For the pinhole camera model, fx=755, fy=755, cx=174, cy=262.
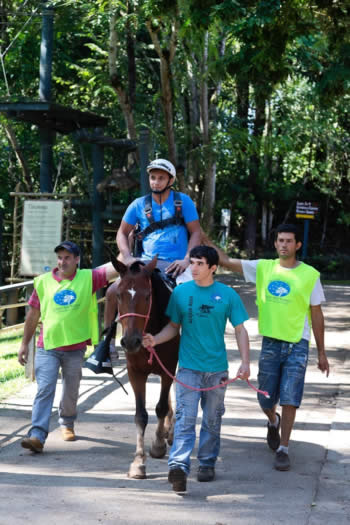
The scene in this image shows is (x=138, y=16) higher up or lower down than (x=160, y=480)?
higher up

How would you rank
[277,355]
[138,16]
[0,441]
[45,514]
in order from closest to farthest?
[45,514] < [277,355] < [0,441] < [138,16]

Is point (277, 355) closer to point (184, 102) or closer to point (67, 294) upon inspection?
point (67, 294)

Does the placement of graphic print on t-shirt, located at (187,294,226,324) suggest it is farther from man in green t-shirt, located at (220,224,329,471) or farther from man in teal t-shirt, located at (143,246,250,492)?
man in green t-shirt, located at (220,224,329,471)

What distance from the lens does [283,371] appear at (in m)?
6.32

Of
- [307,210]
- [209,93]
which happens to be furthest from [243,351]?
[307,210]

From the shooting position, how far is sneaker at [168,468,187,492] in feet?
17.6

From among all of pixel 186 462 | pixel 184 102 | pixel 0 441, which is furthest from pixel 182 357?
pixel 184 102

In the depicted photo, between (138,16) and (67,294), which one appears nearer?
(67,294)

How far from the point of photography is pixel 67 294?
22.1ft

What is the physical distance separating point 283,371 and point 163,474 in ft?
4.31

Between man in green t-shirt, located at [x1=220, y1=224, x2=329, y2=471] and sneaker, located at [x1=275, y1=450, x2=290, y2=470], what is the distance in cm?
14

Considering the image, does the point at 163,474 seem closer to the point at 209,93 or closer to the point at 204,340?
the point at 204,340

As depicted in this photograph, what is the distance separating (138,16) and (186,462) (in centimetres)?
1222

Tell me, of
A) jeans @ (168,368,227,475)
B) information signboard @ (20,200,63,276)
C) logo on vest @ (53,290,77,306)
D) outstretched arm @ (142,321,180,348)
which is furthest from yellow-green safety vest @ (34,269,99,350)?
information signboard @ (20,200,63,276)
